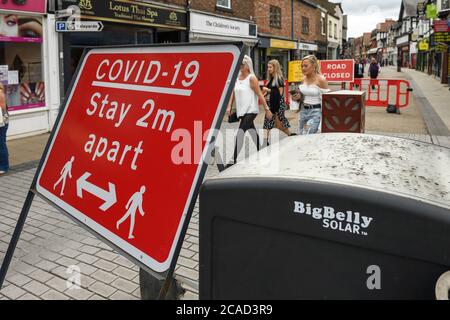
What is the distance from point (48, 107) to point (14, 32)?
1.81m

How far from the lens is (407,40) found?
66.1 m

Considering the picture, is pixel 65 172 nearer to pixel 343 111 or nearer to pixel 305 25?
pixel 343 111

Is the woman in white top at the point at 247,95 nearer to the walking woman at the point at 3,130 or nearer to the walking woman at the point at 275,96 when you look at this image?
the walking woman at the point at 275,96

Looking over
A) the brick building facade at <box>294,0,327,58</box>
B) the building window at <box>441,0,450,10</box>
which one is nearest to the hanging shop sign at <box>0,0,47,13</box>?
the brick building facade at <box>294,0,327,58</box>

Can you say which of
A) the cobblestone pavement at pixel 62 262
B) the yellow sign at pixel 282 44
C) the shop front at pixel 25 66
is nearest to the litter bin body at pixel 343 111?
the cobblestone pavement at pixel 62 262

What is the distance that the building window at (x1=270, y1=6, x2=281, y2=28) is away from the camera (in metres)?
23.8

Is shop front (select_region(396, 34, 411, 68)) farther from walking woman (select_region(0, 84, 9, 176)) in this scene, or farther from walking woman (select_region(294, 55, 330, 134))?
walking woman (select_region(0, 84, 9, 176))

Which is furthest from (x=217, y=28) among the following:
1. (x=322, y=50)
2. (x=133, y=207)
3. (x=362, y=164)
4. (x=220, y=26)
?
(x=322, y=50)

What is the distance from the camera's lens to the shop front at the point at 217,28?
15609 millimetres

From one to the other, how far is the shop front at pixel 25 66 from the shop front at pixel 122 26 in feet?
1.75

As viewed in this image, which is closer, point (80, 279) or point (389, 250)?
point (389, 250)
